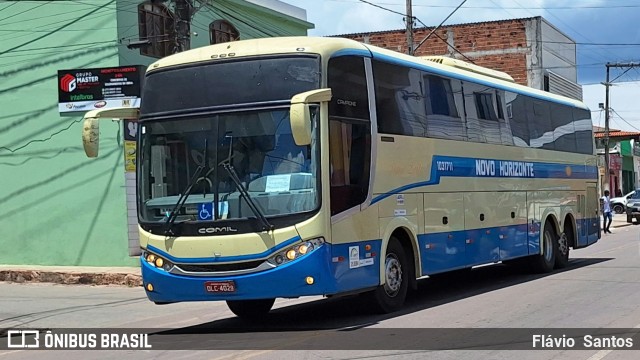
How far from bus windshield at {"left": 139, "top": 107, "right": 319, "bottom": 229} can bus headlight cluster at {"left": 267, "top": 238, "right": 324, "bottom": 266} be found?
404mm

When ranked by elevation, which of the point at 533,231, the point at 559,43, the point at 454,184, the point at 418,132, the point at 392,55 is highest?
the point at 559,43

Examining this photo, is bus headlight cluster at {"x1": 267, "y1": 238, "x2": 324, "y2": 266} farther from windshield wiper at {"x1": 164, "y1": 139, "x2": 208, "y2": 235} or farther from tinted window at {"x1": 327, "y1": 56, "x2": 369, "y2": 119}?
tinted window at {"x1": 327, "y1": 56, "x2": 369, "y2": 119}

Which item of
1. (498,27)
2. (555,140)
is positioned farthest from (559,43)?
(555,140)

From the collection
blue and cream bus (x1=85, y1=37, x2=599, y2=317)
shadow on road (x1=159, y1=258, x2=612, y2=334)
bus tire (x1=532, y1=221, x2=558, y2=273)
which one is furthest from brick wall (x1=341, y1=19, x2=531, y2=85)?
blue and cream bus (x1=85, y1=37, x2=599, y2=317)

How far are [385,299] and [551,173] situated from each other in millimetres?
7629

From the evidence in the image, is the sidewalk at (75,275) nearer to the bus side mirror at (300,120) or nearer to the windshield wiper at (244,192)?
the windshield wiper at (244,192)

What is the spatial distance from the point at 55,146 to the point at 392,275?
11252 mm

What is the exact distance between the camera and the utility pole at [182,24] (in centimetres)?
1661

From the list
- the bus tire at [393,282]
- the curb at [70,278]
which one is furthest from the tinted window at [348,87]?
the curb at [70,278]

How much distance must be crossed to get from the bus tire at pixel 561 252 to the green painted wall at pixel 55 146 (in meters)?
9.65

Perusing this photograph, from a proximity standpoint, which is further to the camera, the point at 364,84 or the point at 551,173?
the point at 551,173

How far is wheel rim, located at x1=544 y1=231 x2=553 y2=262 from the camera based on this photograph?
17.0m

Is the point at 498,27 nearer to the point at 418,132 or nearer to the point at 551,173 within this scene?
the point at 551,173

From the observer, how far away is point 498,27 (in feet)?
147
